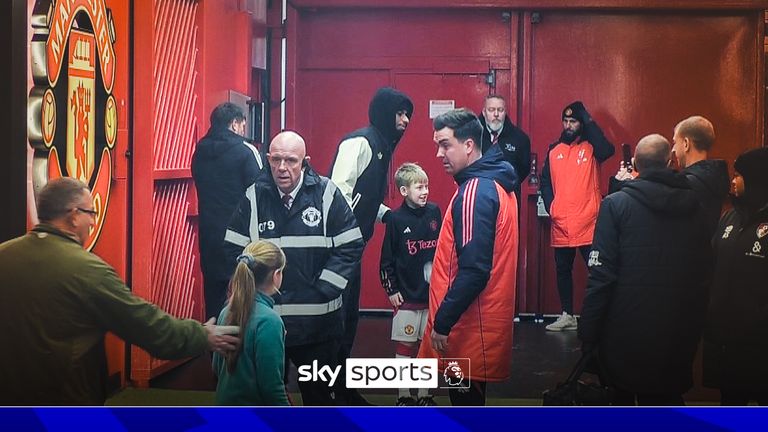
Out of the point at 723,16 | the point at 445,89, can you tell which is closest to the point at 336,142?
the point at 445,89

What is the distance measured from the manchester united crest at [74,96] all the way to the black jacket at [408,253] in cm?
90

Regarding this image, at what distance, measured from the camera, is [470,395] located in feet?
11.2

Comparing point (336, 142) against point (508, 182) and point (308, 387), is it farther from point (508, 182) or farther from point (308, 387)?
point (308, 387)

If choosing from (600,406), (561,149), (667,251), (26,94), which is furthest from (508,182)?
(26,94)

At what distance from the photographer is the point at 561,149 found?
354cm

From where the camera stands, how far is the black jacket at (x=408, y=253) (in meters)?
3.48

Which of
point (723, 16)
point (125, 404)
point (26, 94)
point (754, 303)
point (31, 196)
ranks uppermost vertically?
point (723, 16)

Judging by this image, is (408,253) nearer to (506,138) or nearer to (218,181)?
(506,138)

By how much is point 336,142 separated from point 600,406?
1.16 meters

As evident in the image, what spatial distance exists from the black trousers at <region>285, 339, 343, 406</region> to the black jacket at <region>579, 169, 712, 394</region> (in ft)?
2.61

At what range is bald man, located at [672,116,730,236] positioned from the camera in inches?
135

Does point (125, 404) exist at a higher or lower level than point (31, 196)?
lower

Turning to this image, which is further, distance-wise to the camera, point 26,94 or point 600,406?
point 600,406

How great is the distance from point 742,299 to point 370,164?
123cm
